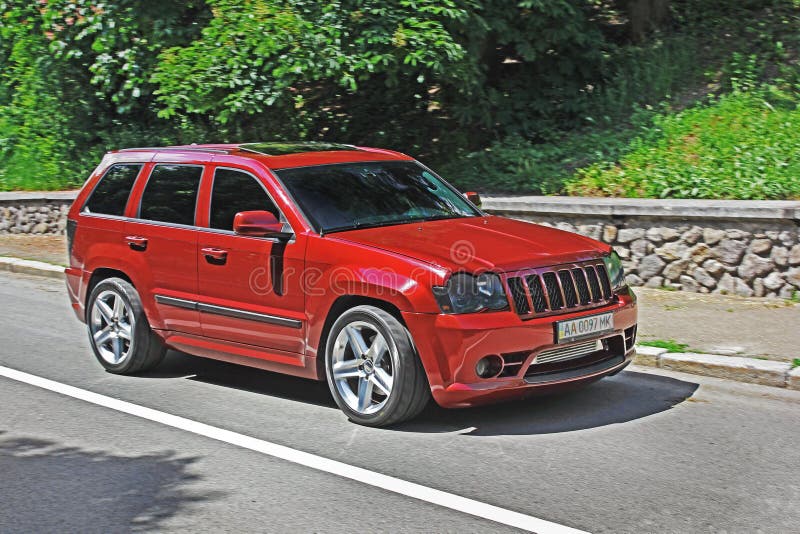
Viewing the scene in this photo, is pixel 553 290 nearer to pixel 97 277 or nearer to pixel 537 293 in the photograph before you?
pixel 537 293

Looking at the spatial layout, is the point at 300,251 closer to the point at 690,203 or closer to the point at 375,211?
the point at 375,211

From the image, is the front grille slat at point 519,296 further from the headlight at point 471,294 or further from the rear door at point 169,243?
the rear door at point 169,243

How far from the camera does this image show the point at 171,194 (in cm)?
827

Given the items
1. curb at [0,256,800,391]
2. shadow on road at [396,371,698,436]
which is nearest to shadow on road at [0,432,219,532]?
shadow on road at [396,371,698,436]

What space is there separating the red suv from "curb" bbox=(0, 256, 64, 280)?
5.60 meters

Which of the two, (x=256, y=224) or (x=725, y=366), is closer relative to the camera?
(x=256, y=224)

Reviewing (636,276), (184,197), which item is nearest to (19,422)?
(184,197)

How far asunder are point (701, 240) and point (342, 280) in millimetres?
5184

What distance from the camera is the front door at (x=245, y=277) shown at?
7.21 metres

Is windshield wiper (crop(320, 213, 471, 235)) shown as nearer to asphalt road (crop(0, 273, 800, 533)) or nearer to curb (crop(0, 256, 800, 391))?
asphalt road (crop(0, 273, 800, 533))

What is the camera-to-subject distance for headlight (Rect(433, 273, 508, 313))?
6434 mm

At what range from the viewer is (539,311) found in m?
6.61

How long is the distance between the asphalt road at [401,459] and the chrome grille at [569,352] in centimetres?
41

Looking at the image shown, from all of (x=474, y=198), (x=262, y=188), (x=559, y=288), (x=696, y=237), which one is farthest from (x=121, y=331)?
(x=696, y=237)
